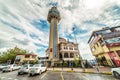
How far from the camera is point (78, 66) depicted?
81.8ft

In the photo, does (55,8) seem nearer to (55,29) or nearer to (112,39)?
(55,29)

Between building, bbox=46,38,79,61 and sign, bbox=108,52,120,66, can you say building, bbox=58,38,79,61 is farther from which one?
sign, bbox=108,52,120,66

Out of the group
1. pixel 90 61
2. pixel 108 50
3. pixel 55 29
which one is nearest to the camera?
pixel 108 50

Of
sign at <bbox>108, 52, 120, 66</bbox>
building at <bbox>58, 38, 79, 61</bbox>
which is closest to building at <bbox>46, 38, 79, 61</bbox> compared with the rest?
building at <bbox>58, 38, 79, 61</bbox>

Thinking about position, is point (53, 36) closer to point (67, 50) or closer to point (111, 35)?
point (67, 50)

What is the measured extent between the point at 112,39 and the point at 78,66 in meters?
11.7

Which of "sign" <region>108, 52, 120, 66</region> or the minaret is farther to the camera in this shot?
the minaret

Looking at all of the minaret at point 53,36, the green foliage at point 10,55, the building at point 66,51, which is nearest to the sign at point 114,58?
the building at point 66,51

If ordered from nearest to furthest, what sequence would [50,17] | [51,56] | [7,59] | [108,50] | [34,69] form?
[34,69], [108,50], [51,56], [50,17], [7,59]

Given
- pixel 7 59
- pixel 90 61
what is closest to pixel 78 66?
pixel 90 61

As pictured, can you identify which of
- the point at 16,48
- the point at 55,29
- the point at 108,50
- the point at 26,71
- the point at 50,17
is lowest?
the point at 26,71

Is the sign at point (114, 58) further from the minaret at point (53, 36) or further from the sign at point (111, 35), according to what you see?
the minaret at point (53, 36)

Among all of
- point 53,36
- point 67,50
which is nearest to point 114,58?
point 67,50

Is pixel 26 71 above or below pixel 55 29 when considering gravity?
below
